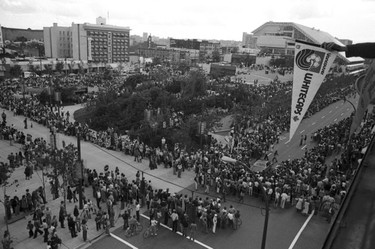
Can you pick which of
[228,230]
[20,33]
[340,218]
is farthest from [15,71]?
[20,33]

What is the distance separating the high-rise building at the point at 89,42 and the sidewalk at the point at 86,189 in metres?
83.4

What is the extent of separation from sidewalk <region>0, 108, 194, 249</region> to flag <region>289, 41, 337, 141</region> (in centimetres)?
1133

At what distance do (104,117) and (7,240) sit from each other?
98.5 feet

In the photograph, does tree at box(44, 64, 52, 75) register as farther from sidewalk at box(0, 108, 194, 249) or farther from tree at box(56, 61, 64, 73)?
sidewalk at box(0, 108, 194, 249)

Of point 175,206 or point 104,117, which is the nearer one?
point 175,206

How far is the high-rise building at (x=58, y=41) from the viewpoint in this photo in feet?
389

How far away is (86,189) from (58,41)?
4520 inches

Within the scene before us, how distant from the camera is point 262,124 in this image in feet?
121

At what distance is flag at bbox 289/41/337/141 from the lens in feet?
26.6

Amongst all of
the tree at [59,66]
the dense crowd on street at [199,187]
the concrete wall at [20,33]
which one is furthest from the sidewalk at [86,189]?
the concrete wall at [20,33]

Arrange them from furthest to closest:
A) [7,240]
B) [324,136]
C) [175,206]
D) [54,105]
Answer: [54,105]
[324,136]
[175,206]
[7,240]

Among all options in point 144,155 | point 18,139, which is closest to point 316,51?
point 144,155

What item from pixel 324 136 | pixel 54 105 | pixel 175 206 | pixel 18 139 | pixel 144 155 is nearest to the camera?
pixel 175 206

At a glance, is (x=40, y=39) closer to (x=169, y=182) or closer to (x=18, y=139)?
(x=18, y=139)
